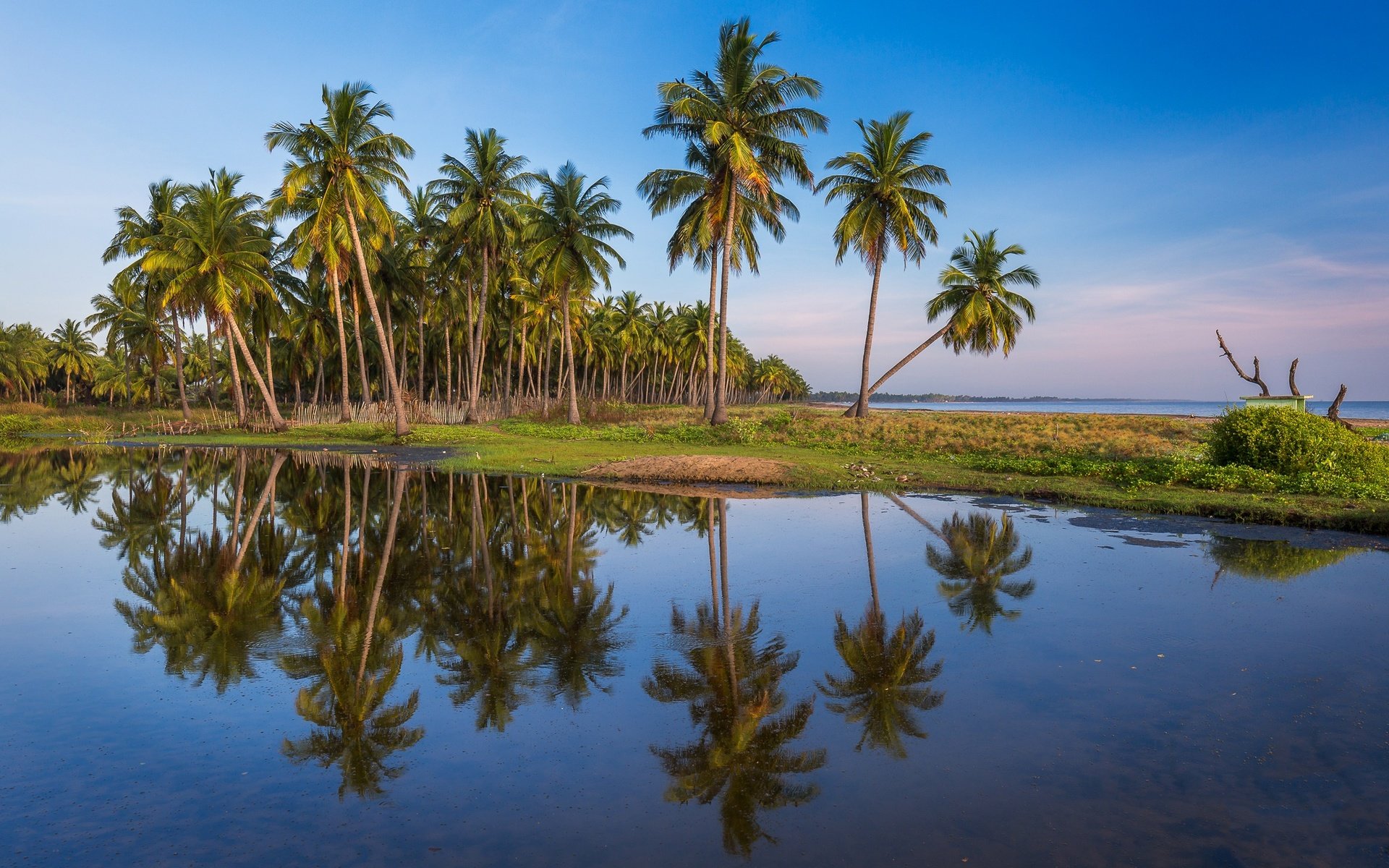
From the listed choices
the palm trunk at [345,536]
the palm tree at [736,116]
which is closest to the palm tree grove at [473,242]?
the palm tree at [736,116]

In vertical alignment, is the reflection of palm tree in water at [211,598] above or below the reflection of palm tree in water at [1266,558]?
below

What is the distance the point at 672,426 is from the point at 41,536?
20370 millimetres

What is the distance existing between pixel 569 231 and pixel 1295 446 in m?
29.1

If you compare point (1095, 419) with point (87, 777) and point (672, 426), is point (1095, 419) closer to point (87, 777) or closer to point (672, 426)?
point (672, 426)

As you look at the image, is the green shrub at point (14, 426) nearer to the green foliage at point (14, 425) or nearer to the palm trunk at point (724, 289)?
the green foliage at point (14, 425)

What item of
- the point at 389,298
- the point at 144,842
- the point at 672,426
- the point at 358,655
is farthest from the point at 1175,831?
the point at 389,298

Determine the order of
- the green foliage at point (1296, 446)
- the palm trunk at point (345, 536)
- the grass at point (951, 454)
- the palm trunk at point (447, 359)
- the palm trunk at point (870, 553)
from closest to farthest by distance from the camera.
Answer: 1. the palm trunk at point (870, 553)
2. the palm trunk at point (345, 536)
3. the grass at point (951, 454)
4. the green foliage at point (1296, 446)
5. the palm trunk at point (447, 359)

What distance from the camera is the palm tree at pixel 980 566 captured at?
8211mm

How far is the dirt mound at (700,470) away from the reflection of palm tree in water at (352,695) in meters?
11.0

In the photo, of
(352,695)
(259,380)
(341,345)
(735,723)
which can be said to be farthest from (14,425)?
(735,723)

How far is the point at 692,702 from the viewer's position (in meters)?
5.73

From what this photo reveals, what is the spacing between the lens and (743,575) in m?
9.60

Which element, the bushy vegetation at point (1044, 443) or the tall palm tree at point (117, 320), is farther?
the tall palm tree at point (117, 320)

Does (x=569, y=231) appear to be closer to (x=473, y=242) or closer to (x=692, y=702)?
(x=473, y=242)
